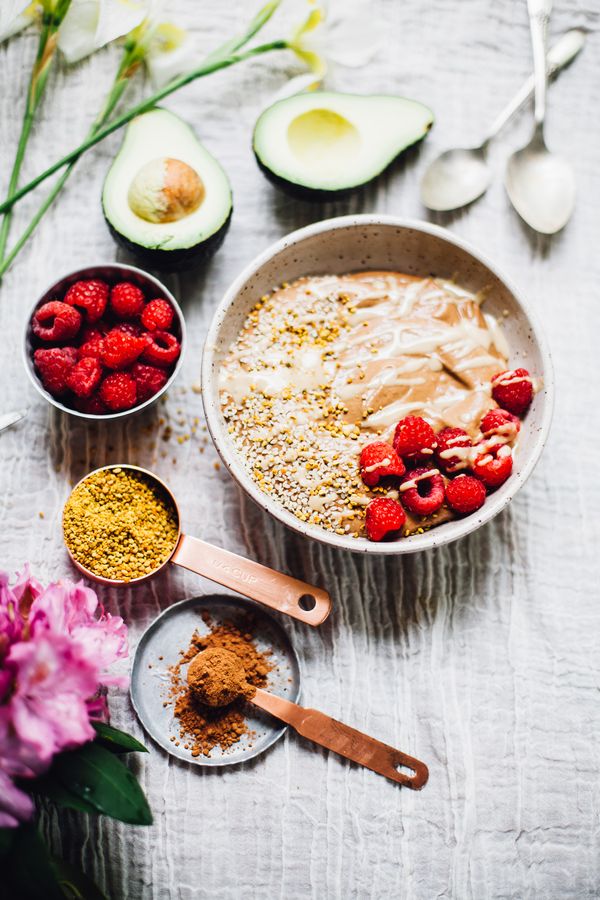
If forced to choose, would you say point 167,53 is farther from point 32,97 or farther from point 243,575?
point 243,575

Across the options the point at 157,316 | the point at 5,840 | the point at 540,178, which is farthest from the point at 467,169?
the point at 5,840

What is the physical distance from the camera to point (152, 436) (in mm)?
1496

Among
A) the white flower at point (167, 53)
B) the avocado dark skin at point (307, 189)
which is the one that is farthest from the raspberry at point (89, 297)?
the white flower at point (167, 53)

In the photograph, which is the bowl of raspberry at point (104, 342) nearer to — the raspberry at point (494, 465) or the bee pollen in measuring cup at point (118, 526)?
the bee pollen in measuring cup at point (118, 526)

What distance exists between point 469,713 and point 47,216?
4.30ft

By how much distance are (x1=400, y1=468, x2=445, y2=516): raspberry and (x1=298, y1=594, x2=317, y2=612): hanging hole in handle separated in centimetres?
27

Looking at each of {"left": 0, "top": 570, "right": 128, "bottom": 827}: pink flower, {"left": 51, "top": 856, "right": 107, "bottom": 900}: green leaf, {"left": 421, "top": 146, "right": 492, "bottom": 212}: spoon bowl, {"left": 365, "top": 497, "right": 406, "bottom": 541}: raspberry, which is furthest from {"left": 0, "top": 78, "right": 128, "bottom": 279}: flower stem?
{"left": 51, "top": 856, "right": 107, "bottom": 900}: green leaf

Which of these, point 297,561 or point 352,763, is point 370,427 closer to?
point 297,561

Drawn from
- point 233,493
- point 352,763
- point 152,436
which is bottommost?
point 352,763

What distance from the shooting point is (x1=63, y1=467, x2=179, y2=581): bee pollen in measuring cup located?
4.47ft

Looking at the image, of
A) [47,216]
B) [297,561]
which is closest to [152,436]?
[297,561]

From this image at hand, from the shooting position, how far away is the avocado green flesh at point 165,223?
133 cm

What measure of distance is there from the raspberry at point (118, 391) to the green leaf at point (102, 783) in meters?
0.58

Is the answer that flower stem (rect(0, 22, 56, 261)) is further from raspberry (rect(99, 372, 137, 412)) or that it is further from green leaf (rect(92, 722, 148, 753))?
green leaf (rect(92, 722, 148, 753))
